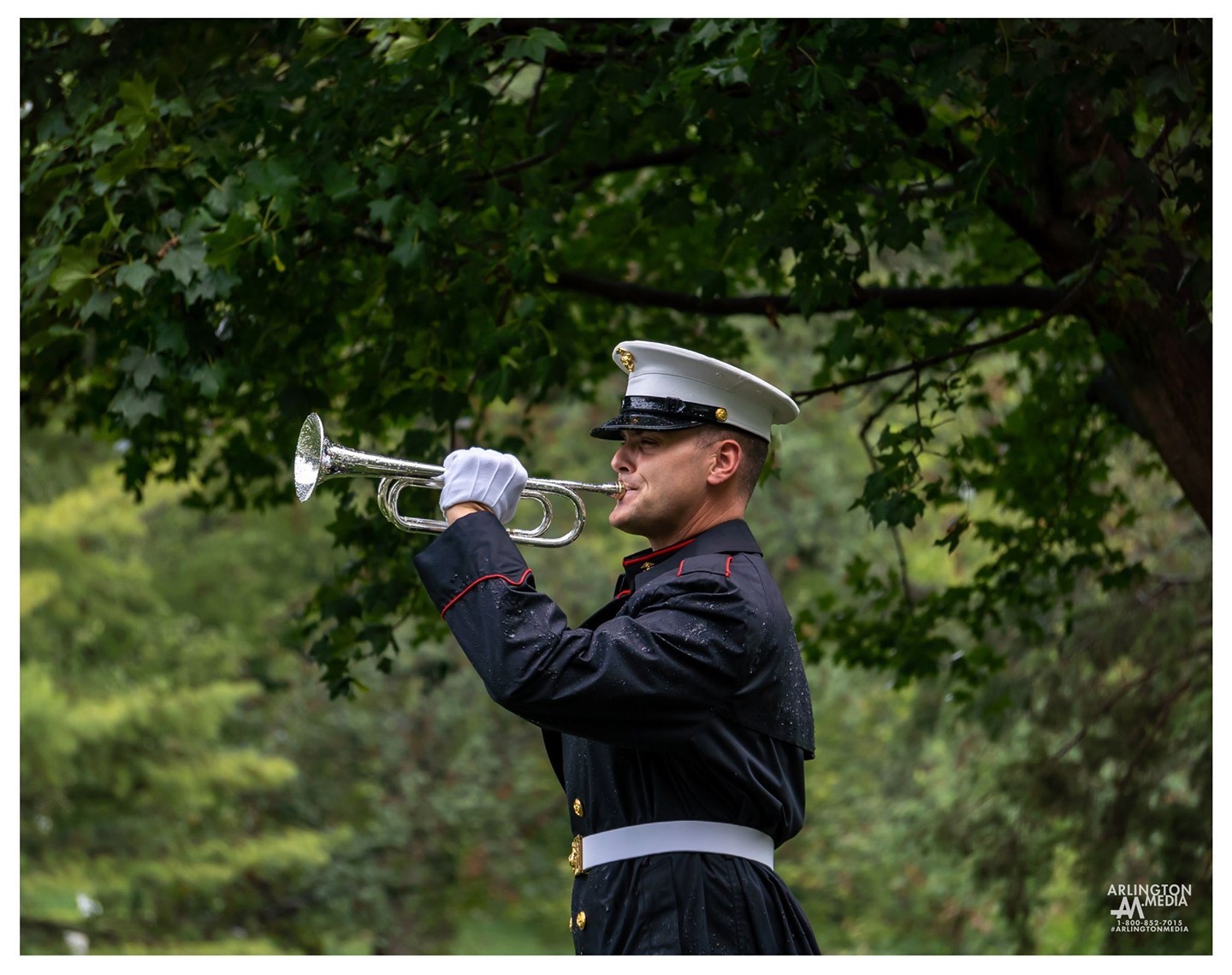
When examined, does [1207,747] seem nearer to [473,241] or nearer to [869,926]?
[473,241]

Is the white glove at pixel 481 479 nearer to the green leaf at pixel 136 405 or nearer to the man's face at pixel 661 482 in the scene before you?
the man's face at pixel 661 482

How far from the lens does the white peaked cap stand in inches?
148

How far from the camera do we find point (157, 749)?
17.3 meters

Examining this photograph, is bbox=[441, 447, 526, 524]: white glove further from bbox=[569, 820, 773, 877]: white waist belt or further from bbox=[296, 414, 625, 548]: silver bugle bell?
bbox=[569, 820, 773, 877]: white waist belt

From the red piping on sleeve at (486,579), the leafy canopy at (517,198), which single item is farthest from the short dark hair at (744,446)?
the leafy canopy at (517,198)

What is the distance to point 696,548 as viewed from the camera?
145 inches

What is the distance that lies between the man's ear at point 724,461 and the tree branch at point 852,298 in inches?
118

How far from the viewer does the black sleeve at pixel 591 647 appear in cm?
329

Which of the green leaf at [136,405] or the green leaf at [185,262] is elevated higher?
the green leaf at [185,262]

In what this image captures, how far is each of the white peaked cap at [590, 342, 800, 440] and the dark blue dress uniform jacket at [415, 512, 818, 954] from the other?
0.27m

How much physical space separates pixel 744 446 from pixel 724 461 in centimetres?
7

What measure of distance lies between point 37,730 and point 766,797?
1337 cm

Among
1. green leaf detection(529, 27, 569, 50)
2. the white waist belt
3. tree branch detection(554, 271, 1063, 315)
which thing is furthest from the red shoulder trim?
tree branch detection(554, 271, 1063, 315)
